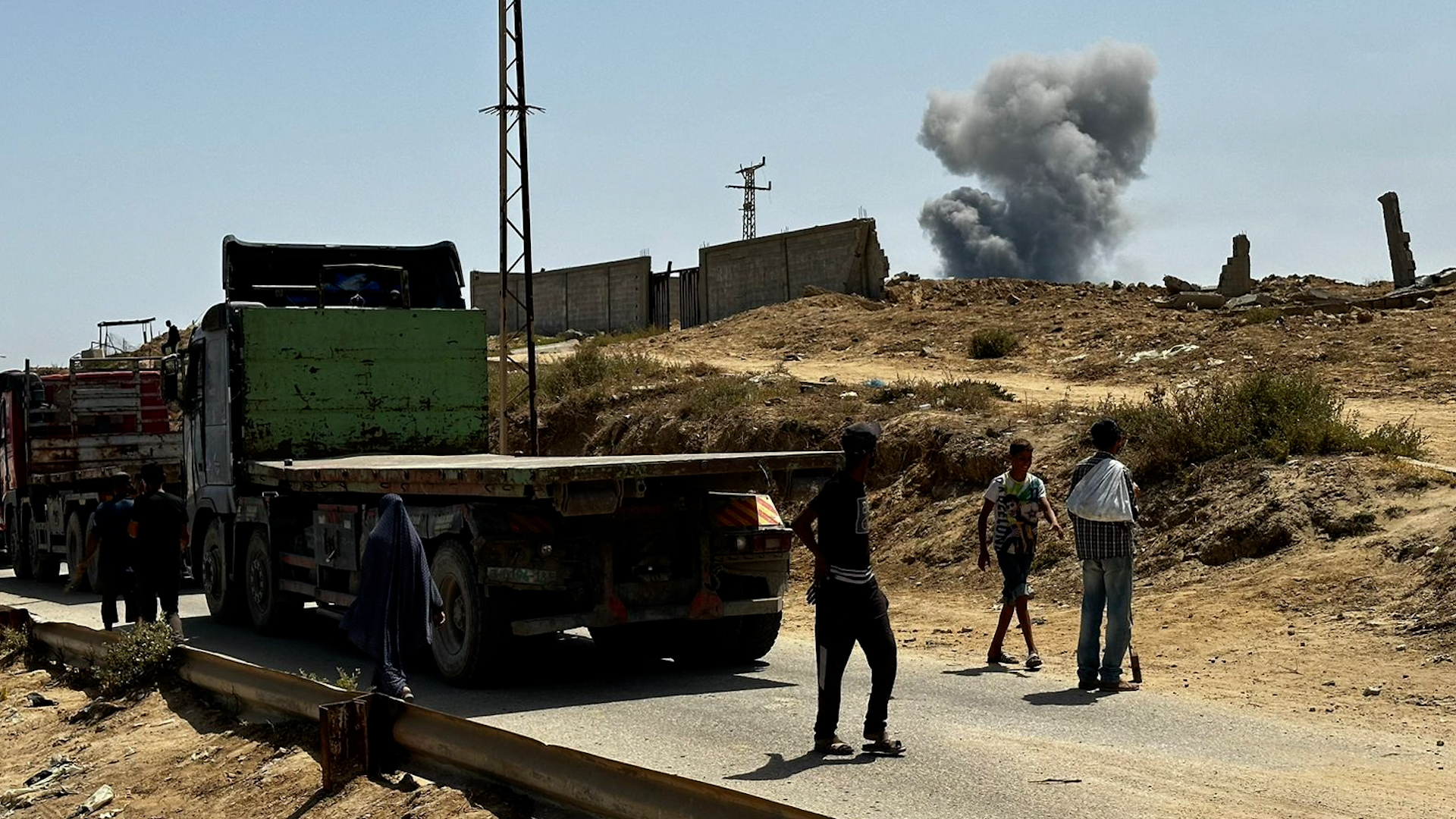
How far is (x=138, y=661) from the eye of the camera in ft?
35.3

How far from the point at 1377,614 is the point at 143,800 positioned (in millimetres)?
9001

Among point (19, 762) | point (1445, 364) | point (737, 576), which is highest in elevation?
point (1445, 364)

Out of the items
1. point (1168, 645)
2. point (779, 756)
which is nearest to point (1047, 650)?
point (1168, 645)

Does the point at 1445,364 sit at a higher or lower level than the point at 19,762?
higher

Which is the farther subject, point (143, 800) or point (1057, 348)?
point (1057, 348)

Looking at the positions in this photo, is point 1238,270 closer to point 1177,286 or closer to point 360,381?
point 1177,286

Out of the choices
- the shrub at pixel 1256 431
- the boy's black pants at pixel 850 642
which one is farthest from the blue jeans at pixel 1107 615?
the shrub at pixel 1256 431

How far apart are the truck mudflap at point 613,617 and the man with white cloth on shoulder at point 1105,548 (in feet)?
7.76

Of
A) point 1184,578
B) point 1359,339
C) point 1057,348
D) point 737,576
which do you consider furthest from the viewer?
point 1057,348

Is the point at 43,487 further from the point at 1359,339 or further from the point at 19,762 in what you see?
the point at 1359,339

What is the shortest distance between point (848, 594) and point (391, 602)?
286cm

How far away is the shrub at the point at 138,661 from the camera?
10.7 metres

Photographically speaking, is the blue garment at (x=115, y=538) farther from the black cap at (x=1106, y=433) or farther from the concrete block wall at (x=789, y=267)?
the concrete block wall at (x=789, y=267)

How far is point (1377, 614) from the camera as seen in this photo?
37.5 ft
